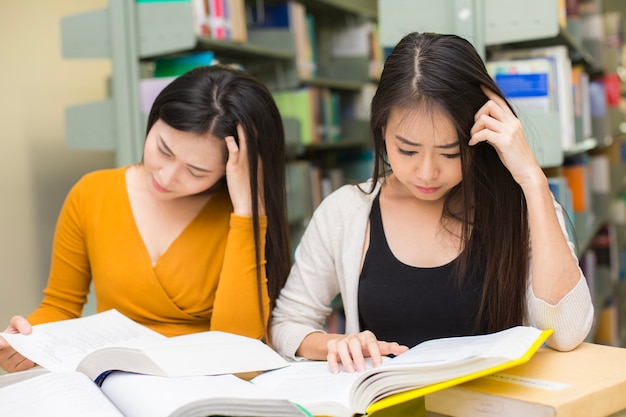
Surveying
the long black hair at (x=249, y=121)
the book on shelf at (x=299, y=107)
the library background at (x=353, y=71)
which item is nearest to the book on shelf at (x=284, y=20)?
the library background at (x=353, y=71)

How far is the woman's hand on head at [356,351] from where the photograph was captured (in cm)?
99

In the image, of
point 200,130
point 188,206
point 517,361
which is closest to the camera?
point 517,361

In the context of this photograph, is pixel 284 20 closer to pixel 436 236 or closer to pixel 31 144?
pixel 31 144

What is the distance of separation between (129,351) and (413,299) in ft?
1.80

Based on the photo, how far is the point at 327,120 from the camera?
332 cm

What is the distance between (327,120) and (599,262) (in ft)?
5.51

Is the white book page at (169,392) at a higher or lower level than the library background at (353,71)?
lower

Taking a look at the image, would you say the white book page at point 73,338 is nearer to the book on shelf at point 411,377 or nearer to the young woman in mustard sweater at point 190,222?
the young woman in mustard sweater at point 190,222

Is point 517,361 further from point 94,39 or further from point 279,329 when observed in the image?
point 94,39

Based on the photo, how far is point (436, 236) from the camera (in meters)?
1.29

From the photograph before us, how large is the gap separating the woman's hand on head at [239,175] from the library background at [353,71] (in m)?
0.63

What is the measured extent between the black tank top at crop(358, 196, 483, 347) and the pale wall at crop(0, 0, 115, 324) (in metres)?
1.70

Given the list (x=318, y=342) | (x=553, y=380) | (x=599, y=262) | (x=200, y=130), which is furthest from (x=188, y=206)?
(x=599, y=262)

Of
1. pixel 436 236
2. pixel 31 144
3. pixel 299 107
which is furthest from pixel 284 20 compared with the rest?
pixel 436 236
